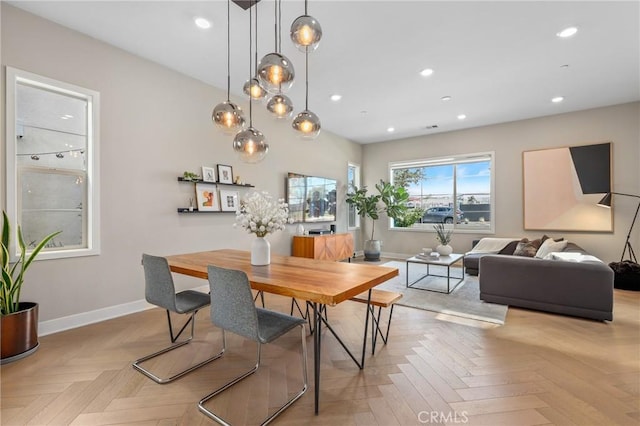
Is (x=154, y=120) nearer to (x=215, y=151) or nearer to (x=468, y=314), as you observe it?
(x=215, y=151)

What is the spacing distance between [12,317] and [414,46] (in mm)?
4338

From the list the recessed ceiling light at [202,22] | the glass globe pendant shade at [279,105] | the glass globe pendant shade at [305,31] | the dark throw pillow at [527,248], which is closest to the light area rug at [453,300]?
the dark throw pillow at [527,248]

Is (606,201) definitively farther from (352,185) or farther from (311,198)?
(311,198)

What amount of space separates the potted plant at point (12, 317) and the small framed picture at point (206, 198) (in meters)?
1.81

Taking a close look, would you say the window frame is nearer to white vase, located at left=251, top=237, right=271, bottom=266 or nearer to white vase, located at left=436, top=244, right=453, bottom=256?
white vase, located at left=436, top=244, right=453, bottom=256

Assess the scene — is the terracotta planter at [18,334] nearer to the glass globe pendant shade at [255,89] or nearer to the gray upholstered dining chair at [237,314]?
the gray upholstered dining chair at [237,314]

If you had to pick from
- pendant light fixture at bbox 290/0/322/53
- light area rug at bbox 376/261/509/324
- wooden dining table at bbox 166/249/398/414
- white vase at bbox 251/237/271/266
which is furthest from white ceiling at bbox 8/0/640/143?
light area rug at bbox 376/261/509/324

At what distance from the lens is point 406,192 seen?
6.80 meters

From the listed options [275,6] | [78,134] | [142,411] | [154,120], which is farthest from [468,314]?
[78,134]

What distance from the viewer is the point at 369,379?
6.58 ft

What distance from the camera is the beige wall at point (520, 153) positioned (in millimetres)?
4770

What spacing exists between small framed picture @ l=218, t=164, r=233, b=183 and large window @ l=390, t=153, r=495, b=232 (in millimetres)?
4326

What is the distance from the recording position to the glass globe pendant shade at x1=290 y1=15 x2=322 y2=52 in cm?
173

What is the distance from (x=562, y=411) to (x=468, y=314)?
5.19 ft
